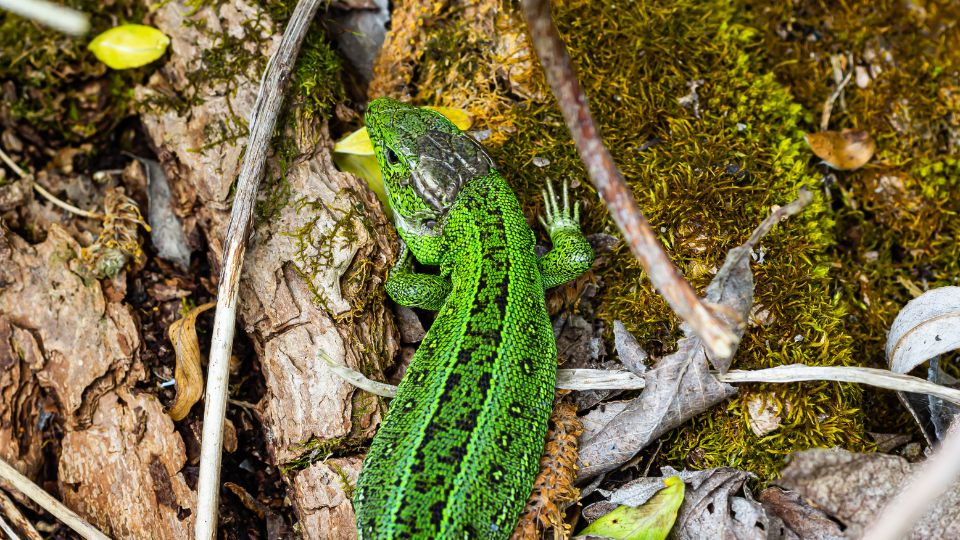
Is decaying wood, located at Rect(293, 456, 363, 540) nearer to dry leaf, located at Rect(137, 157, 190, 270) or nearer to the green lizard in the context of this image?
the green lizard

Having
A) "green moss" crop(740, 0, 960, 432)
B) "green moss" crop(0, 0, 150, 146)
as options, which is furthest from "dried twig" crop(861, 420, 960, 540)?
"green moss" crop(0, 0, 150, 146)

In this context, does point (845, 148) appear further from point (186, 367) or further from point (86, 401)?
point (86, 401)

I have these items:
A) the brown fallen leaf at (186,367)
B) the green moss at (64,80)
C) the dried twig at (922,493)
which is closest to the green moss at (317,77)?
the green moss at (64,80)

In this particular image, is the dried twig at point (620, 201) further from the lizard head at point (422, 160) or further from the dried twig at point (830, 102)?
the dried twig at point (830, 102)

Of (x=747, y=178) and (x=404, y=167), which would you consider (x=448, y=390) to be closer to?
(x=404, y=167)

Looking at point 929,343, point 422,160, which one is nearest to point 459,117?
point 422,160

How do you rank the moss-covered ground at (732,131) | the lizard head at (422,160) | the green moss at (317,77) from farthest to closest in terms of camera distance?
the green moss at (317,77) < the lizard head at (422,160) < the moss-covered ground at (732,131)
